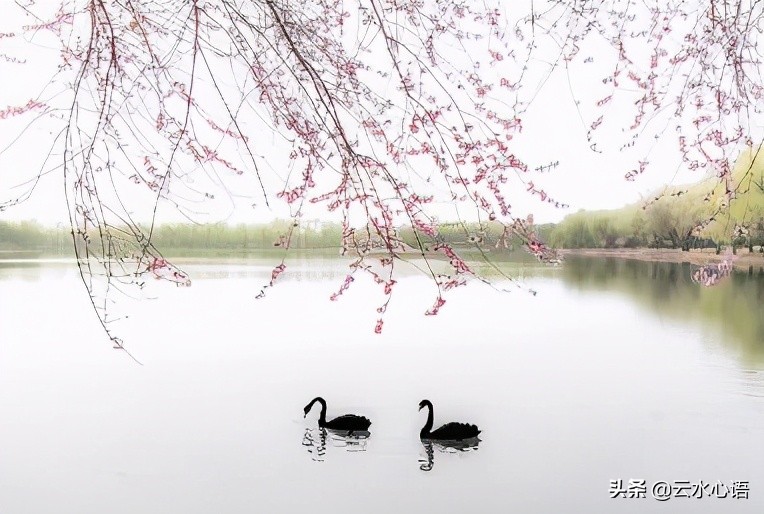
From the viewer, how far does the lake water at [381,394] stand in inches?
117

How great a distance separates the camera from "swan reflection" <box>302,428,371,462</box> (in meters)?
3.57

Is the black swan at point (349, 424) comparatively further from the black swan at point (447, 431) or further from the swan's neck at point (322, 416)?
the black swan at point (447, 431)

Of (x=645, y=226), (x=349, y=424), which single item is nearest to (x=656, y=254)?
(x=645, y=226)

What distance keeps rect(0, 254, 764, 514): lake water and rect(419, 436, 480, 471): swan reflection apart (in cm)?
2

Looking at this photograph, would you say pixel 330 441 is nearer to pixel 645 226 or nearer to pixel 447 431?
pixel 447 431

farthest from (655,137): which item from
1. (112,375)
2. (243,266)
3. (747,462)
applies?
(243,266)

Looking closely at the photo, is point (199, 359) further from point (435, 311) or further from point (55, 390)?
point (435, 311)

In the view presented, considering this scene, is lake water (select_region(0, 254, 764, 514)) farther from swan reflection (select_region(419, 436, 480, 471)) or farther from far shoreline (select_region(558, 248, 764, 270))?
far shoreline (select_region(558, 248, 764, 270))

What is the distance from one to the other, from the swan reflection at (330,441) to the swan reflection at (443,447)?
303 millimetres

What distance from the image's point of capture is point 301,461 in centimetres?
342

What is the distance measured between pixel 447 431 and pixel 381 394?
36.6 inches
